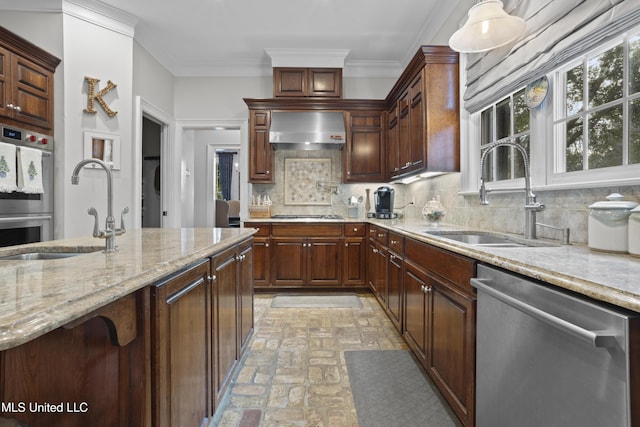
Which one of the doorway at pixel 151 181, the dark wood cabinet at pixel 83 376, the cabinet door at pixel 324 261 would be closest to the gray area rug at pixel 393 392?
the dark wood cabinet at pixel 83 376

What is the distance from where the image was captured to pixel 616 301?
0.70 metres

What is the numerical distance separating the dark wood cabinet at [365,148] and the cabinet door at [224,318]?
263 centimetres

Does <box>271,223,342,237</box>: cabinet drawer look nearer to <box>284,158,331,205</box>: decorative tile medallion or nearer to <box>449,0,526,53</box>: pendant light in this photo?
<box>284,158,331,205</box>: decorative tile medallion

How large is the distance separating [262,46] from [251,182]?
168 cm

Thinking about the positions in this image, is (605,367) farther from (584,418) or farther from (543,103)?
(543,103)

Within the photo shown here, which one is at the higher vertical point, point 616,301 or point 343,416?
point 616,301

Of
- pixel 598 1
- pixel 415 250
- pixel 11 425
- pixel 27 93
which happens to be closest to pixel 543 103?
pixel 598 1

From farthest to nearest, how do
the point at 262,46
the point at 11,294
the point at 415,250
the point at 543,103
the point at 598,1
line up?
1. the point at 262,46
2. the point at 415,250
3. the point at 543,103
4. the point at 598,1
5. the point at 11,294

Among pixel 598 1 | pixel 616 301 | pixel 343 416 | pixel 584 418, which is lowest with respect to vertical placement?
pixel 343 416

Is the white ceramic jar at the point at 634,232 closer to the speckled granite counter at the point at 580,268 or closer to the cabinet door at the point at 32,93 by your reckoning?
the speckled granite counter at the point at 580,268

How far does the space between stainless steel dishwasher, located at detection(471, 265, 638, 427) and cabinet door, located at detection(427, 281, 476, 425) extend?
0.20ft

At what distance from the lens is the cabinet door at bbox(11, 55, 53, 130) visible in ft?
8.95

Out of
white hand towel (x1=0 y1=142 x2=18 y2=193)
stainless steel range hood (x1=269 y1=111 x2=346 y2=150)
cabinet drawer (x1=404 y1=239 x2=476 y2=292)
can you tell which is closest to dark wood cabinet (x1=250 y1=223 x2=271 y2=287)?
stainless steel range hood (x1=269 y1=111 x2=346 y2=150)

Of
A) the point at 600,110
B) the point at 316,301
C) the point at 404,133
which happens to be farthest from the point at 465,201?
the point at 316,301
